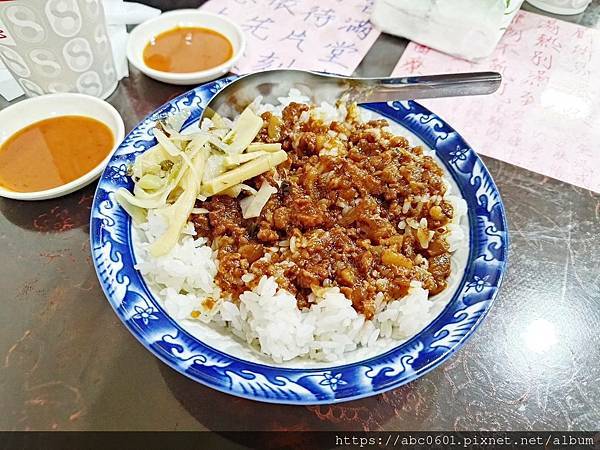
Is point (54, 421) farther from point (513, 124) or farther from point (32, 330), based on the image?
point (513, 124)

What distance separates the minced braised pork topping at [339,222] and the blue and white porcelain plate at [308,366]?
12cm

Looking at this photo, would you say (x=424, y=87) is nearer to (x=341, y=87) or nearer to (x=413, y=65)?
(x=341, y=87)

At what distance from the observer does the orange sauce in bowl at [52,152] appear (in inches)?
86.1

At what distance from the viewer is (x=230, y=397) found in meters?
1.67

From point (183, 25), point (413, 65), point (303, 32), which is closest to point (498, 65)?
point (413, 65)

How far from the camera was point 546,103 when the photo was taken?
2801mm

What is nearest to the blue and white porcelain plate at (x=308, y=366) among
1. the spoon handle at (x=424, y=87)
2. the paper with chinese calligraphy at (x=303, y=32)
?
the spoon handle at (x=424, y=87)

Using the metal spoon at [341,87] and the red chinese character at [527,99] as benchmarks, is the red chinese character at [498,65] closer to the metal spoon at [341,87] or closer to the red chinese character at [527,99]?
the red chinese character at [527,99]

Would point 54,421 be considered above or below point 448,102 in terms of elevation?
below

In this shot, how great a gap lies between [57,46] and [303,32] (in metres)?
1.51

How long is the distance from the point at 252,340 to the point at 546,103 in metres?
2.31

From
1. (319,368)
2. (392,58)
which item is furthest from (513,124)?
(319,368)

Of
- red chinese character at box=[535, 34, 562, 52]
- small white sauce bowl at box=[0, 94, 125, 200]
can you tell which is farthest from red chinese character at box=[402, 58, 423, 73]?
small white sauce bowl at box=[0, 94, 125, 200]

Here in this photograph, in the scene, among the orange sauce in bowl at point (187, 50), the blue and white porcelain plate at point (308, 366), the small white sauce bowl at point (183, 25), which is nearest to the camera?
the blue and white porcelain plate at point (308, 366)
